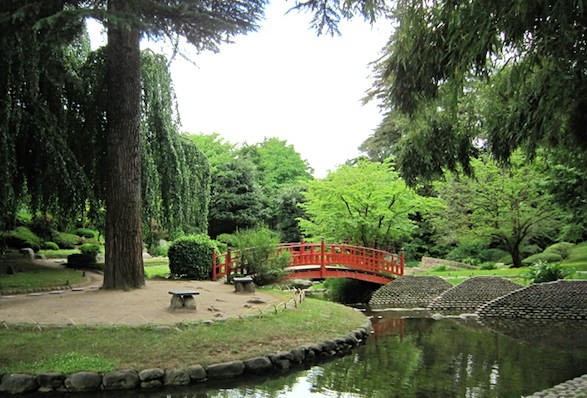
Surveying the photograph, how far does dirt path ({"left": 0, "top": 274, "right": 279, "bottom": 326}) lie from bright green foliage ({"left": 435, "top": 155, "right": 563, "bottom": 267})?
13.1 metres

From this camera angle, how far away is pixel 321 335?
844cm

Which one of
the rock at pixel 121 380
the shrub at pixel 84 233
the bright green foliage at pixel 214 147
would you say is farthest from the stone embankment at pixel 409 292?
the bright green foliage at pixel 214 147

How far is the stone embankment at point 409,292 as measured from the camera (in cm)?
1552

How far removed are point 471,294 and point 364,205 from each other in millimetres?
5337

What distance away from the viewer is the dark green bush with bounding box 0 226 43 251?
16.6 metres

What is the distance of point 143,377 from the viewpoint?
19.6ft

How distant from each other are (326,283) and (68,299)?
12.1 metres

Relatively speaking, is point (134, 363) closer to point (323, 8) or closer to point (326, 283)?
point (323, 8)

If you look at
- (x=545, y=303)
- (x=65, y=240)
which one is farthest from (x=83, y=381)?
(x=65, y=240)

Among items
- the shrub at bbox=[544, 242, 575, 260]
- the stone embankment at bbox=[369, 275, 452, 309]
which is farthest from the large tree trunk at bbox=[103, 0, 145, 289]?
the shrub at bbox=[544, 242, 575, 260]

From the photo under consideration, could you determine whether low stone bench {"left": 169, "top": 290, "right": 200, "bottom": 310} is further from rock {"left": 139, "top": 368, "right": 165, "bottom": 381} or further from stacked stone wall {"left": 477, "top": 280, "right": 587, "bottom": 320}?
stacked stone wall {"left": 477, "top": 280, "right": 587, "bottom": 320}

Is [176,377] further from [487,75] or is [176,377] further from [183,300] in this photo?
[487,75]

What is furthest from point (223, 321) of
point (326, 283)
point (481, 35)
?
point (326, 283)

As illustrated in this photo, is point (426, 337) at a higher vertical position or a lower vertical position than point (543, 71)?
lower
